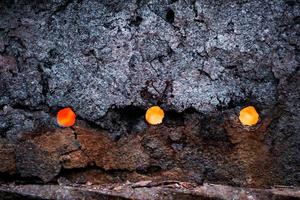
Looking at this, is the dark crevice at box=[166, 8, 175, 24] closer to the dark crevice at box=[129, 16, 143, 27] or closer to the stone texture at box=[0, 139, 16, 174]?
the dark crevice at box=[129, 16, 143, 27]

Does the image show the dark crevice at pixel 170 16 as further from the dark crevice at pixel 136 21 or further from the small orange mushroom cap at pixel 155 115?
the small orange mushroom cap at pixel 155 115

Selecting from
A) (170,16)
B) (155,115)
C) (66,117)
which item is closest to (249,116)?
(155,115)

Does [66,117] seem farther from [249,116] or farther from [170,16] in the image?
[249,116]

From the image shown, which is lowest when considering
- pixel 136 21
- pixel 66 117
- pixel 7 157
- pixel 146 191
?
pixel 146 191

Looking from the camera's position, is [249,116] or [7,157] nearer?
[249,116]

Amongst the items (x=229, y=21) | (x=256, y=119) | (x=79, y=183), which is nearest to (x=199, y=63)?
(x=229, y=21)

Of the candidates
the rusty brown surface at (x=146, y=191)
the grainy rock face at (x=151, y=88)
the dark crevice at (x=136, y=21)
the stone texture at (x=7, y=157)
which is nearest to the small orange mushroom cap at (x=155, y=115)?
the grainy rock face at (x=151, y=88)
